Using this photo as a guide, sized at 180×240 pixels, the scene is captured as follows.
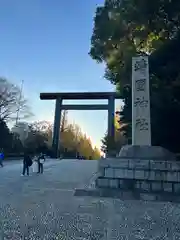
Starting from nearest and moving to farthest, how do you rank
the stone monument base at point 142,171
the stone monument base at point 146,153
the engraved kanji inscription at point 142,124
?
the stone monument base at point 142,171 → the stone monument base at point 146,153 → the engraved kanji inscription at point 142,124

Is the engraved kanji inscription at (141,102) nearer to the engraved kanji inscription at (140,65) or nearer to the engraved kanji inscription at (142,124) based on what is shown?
the engraved kanji inscription at (142,124)

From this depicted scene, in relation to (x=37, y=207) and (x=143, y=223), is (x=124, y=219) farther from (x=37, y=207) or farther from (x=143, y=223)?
(x=37, y=207)

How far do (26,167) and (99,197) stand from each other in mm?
7712

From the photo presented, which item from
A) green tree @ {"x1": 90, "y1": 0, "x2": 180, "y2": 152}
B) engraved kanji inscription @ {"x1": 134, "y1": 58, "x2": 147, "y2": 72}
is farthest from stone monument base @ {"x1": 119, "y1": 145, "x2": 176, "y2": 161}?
engraved kanji inscription @ {"x1": 134, "y1": 58, "x2": 147, "y2": 72}

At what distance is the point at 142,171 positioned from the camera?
884cm

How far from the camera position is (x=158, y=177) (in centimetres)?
869

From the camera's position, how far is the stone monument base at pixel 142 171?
8.59 metres

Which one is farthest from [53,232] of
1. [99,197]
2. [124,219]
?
[99,197]

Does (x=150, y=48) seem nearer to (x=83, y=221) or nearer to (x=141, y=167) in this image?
(x=141, y=167)

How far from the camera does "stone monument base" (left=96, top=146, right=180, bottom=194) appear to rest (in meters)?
8.59

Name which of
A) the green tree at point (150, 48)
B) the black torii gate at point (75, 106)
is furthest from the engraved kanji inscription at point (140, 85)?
the black torii gate at point (75, 106)

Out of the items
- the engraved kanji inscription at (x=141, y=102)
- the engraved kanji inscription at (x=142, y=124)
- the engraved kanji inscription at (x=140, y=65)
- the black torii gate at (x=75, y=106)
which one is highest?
the black torii gate at (x=75, y=106)

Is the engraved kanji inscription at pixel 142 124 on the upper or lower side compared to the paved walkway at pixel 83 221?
upper

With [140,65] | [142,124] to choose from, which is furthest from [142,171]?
[140,65]
